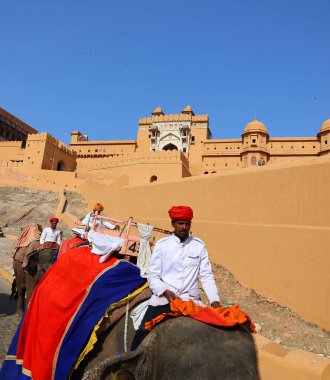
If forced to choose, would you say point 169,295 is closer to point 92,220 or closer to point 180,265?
point 180,265

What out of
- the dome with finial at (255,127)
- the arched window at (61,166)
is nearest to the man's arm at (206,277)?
the dome with finial at (255,127)

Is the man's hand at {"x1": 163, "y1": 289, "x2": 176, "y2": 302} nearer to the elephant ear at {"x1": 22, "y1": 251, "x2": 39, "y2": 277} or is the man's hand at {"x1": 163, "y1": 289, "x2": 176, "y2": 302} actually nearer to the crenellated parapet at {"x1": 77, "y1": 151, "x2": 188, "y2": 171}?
the elephant ear at {"x1": 22, "y1": 251, "x2": 39, "y2": 277}

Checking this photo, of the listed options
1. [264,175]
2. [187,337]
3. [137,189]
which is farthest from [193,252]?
[137,189]

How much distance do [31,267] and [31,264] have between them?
0.19ft

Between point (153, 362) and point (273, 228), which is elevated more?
point (273, 228)

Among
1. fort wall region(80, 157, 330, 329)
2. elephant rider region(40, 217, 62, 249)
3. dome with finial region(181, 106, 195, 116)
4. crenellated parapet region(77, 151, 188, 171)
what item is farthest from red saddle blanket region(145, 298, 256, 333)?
dome with finial region(181, 106, 195, 116)

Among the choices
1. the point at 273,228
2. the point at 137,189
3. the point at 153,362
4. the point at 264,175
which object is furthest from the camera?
the point at 137,189

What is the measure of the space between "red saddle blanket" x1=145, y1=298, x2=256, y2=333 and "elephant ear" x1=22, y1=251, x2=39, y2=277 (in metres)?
4.84

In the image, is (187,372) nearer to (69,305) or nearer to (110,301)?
(110,301)

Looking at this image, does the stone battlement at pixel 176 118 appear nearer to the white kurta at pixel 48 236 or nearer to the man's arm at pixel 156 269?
the white kurta at pixel 48 236

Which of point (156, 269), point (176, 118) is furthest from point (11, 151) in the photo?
point (156, 269)

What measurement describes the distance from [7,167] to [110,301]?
33962 millimetres

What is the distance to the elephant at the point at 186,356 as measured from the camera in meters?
1.62

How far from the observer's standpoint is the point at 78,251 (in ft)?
12.3
